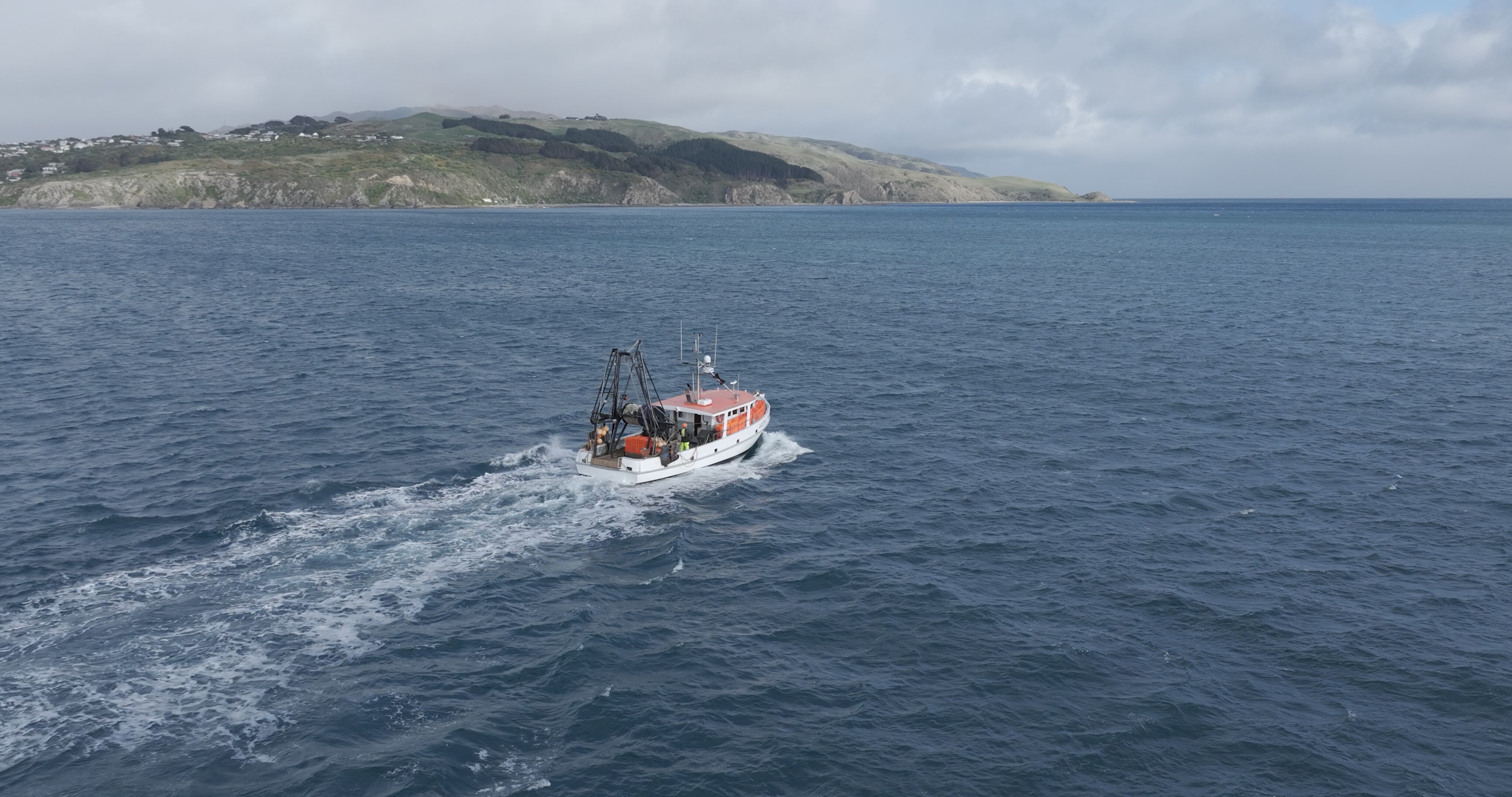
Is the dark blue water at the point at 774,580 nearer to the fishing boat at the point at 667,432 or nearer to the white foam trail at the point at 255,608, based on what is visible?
the white foam trail at the point at 255,608

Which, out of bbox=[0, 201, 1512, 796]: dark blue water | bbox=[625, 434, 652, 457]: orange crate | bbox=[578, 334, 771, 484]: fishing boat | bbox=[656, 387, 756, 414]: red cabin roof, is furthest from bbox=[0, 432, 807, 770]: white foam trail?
bbox=[656, 387, 756, 414]: red cabin roof

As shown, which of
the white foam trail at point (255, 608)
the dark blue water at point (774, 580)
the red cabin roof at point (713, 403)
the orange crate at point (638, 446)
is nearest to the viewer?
the dark blue water at point (774, 580)

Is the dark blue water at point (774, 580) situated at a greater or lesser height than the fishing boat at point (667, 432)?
lesser

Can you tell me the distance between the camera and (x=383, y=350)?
108 meters

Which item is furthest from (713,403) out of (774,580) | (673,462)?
(774,580)

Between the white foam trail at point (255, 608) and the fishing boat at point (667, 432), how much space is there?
1.75 m

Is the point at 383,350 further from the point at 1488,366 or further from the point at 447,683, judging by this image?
the point at 1488,366

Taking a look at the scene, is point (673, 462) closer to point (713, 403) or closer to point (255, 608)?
point (713, 403)

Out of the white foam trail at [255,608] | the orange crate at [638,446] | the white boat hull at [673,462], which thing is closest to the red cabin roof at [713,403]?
the white boat hull at [673,462]

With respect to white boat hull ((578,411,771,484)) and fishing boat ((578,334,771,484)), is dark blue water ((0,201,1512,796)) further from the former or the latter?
fishing boat ((578,334,771,484))

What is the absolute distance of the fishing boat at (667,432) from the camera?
66375 mm

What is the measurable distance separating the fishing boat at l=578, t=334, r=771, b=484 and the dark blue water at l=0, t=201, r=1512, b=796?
1.79m

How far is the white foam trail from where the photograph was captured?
1518 inches

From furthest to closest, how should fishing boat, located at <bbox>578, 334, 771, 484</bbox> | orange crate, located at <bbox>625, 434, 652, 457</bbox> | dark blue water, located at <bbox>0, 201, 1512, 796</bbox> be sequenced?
orange crate, located at <bbox>625, 434, 652, 457</bbox>, fishing boat, located at <bbox>578, 334, 771, 484</bbox>, dark blue water, located at <bbox>0, 201, 1512, 796</bbox>
